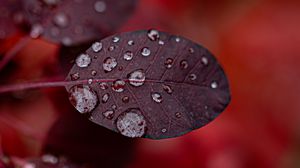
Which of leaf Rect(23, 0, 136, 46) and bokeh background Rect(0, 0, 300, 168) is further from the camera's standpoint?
bokeh background Rect(0, 0, 300, 168)

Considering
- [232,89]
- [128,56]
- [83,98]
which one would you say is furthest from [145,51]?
[232,89]

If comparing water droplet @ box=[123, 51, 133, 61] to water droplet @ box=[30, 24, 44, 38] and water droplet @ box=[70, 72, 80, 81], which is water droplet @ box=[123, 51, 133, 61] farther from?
water droplet @ box=[30, 24, 44, 38]

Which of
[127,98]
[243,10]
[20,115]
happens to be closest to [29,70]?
[20,115]

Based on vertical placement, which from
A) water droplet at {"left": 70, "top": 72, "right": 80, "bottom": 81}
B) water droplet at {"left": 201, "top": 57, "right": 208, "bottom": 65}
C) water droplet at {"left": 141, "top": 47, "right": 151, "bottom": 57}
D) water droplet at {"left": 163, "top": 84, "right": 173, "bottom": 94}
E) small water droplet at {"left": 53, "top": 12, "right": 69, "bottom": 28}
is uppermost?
small water droplet at {"left": 53, "top": 12, "right": 69, "bottom": 28}

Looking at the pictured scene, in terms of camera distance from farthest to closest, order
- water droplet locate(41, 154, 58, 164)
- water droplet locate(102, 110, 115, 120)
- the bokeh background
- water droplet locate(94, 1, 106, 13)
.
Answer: the bokeh background < water droplet locate(94, 1, 106, 13) < water droplet locate(41, 154, 58, 164) < water droplet locate(102, 110, 115, 120)

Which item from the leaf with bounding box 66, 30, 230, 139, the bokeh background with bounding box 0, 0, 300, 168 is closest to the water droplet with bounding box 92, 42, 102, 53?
the leaf with bounding box 66, 30, 230, 139

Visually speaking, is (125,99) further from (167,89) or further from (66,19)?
(66,19)

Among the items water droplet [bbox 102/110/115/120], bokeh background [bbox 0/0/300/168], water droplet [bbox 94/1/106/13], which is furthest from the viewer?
bokeh background [bbox 0/0/300/168]
